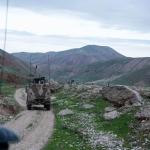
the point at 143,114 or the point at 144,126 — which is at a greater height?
the point at 143,114

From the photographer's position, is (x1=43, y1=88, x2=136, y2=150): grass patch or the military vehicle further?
the military vehicle

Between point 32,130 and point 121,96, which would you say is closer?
point 32,130

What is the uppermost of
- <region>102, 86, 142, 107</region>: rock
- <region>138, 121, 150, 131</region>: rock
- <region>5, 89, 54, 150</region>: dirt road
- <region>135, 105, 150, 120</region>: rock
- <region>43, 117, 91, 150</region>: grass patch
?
<region>102, 86, 142, 107</region>: rock

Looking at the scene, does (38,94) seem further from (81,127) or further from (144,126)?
(144,126)

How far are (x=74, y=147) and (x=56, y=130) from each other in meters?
8.82

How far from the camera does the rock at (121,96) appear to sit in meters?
47.3

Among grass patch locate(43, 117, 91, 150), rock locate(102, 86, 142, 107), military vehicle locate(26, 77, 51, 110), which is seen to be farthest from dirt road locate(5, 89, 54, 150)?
military vehicle locate(26, 77, 51, 110)

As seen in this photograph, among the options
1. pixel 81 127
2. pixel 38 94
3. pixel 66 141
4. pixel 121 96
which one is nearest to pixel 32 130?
pixel 81 127

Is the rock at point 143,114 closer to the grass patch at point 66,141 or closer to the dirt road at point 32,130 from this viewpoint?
the grass patch at point 66,141

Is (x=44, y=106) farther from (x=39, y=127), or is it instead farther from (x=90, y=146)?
(x=90, y=146)

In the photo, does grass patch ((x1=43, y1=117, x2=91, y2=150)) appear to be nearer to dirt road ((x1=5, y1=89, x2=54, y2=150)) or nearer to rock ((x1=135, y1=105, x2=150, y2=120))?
dirt road ((x1=5, y1=89, x2=54, y2=150))

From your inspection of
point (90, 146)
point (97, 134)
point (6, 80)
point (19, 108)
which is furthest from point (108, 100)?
point (6, 80)

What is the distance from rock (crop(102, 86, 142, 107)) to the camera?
47.3m

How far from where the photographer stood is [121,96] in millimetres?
50156
